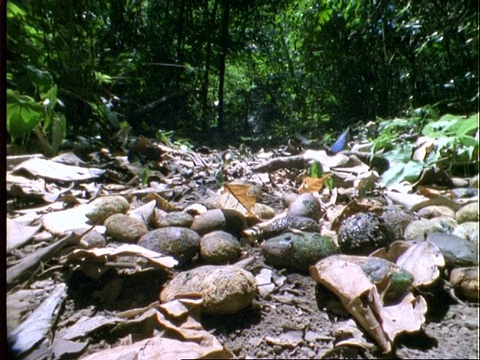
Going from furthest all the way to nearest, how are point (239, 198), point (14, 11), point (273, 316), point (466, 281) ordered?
point (14, 11) → point (239, 198) → point (273, 316) → point (466, 281)

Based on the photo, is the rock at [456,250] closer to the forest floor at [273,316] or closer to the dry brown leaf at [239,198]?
the forest floor at [273,316]

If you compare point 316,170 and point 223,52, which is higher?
point 223,52

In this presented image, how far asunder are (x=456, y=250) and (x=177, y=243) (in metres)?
0.35

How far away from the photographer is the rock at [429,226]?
597mm

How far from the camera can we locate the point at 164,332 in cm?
70

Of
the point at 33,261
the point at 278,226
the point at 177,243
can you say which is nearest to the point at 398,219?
the point at 278,226

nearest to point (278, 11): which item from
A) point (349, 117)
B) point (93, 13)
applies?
point (349, 117)

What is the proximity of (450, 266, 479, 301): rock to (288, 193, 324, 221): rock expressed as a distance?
0.61ft

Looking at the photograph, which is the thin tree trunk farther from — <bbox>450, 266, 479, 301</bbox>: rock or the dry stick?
<bbox>450, 266, 479, 301</bbox>: rock

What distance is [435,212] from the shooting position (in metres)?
0.61

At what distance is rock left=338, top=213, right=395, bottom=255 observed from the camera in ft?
2.07

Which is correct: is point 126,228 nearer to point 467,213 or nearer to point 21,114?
point 21,114

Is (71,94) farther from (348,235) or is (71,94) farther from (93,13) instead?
(348,235)

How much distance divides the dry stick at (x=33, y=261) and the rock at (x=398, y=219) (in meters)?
0.45
